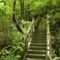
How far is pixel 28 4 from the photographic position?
22.7 metres

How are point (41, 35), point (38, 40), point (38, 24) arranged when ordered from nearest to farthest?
1. point (38, 40)
2. point (41, 35)
3. point (38, 24)

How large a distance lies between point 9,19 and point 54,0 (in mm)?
4064

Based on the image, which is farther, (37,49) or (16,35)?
(16,35)

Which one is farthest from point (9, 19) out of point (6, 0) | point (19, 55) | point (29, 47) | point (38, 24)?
point (38, 24)

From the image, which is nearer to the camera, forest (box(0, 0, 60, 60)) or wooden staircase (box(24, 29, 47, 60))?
wooden staircase (box(24, 29, 47, 60))

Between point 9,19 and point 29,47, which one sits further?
point 9,19

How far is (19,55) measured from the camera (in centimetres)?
1273

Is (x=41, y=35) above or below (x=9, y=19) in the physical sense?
below

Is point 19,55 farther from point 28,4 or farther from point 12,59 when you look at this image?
point 28,4

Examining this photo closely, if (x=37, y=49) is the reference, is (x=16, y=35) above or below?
above

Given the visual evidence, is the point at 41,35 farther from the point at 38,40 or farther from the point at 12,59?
the point at 12,59

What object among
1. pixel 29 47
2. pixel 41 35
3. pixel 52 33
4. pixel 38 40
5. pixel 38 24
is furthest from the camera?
pixel 38 24

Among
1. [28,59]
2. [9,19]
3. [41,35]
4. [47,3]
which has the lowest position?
[28,59]

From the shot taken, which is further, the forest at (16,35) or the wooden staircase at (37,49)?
the forest at (16,35)
